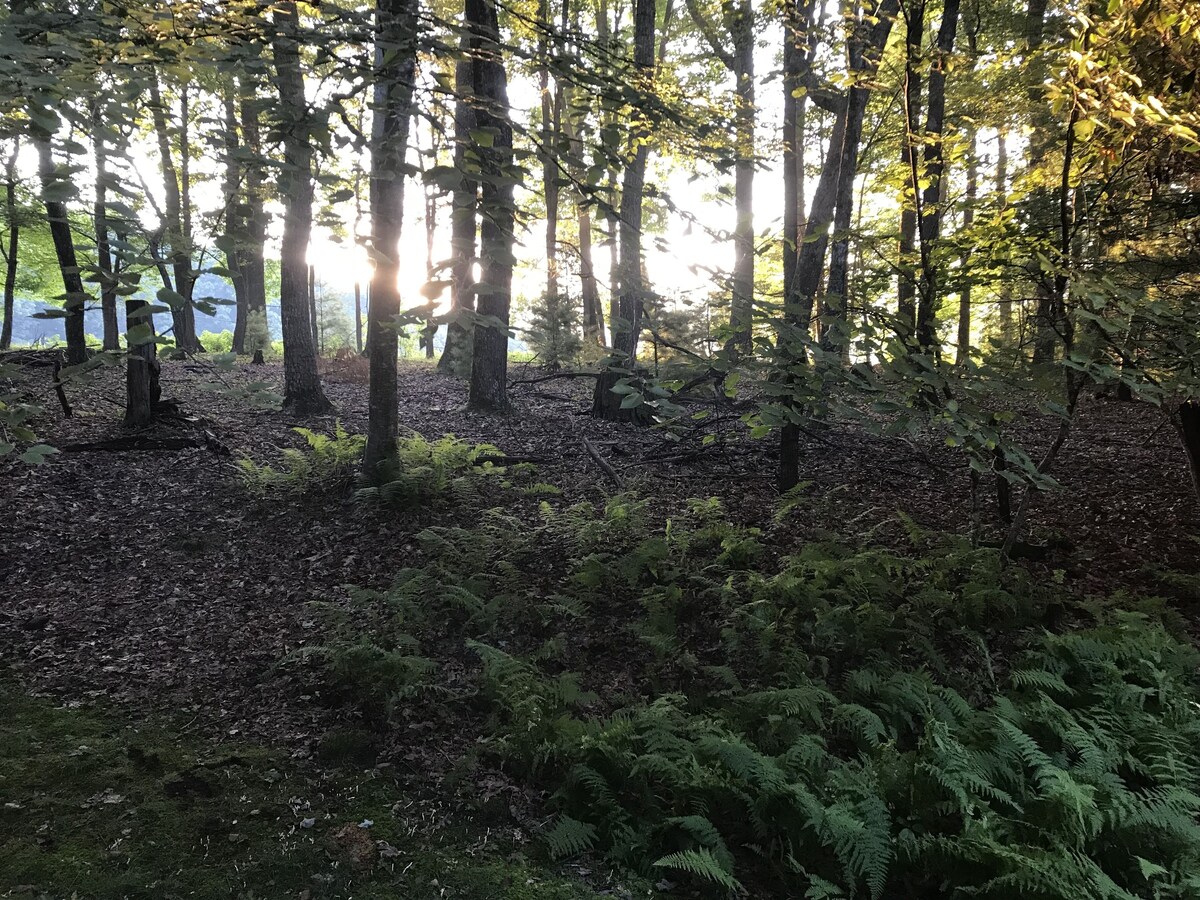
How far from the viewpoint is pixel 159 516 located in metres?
6.85

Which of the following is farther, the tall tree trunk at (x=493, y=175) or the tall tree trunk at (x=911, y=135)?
the tall tree trunk at (x=911, y=135)

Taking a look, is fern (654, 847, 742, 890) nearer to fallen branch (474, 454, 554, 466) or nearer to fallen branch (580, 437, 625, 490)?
fallen branch (580, 437, 625, 490)

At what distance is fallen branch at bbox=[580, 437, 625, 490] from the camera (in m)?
7.86

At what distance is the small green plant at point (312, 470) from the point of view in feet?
23.9

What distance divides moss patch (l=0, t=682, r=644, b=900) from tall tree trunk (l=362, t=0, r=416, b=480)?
2297 mm

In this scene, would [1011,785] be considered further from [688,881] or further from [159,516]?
[159,516]

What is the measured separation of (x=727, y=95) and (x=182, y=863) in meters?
7.27

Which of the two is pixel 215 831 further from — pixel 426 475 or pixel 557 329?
pixel 557 329

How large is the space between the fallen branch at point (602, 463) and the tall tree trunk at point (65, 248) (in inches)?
197

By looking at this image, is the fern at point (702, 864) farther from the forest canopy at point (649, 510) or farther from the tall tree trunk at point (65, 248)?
the tall tree trunk at point (65, 248)

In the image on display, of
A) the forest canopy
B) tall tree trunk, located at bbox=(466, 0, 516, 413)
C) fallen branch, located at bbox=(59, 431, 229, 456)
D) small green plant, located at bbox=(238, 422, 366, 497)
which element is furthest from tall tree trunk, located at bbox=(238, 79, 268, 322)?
fallen branch, located at bbox=(59, 431, 229, 456)

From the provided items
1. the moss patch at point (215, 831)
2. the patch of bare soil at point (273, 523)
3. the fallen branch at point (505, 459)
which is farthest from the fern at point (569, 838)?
the fallen branch at point (505, 459)

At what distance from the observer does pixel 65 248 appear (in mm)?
8414

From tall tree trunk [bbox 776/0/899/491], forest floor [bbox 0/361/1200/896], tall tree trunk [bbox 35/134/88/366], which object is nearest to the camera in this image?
tall tree trunk [bbox 35/134/88/366]
